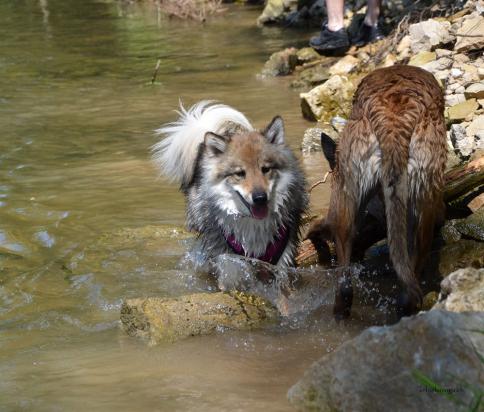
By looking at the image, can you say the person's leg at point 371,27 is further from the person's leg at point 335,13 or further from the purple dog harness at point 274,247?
the purple dog harness at point 274,247

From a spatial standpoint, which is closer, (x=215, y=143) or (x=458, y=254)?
(x=458, y=254)

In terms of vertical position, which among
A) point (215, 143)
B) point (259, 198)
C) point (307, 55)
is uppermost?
point (215, 143)

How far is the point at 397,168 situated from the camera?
13.2 ft

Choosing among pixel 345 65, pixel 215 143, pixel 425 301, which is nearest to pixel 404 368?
pixel 425 301

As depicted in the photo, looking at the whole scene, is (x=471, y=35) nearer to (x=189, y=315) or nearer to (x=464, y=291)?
(x=189, y=315)

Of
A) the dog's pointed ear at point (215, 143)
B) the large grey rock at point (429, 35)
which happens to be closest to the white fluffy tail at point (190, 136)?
the dog's pointed ear at point (215, 143)

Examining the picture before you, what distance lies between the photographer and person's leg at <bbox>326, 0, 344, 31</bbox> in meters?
11.6

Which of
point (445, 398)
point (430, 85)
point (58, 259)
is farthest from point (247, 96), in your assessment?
point (445, 398)

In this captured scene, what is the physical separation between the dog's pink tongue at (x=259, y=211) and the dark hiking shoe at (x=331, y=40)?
284 inches

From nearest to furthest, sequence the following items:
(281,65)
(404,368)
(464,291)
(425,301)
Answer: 1. (404,368)
2. (464,291)
3. (425,301)
4. (281,65)

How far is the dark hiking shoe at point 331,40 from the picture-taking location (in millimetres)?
12039

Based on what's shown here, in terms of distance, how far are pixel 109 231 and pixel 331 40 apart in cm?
651

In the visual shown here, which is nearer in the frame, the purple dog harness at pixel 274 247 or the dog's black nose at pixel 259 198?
the dog's black nose at pixel 259 198

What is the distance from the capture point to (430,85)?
175 inches
